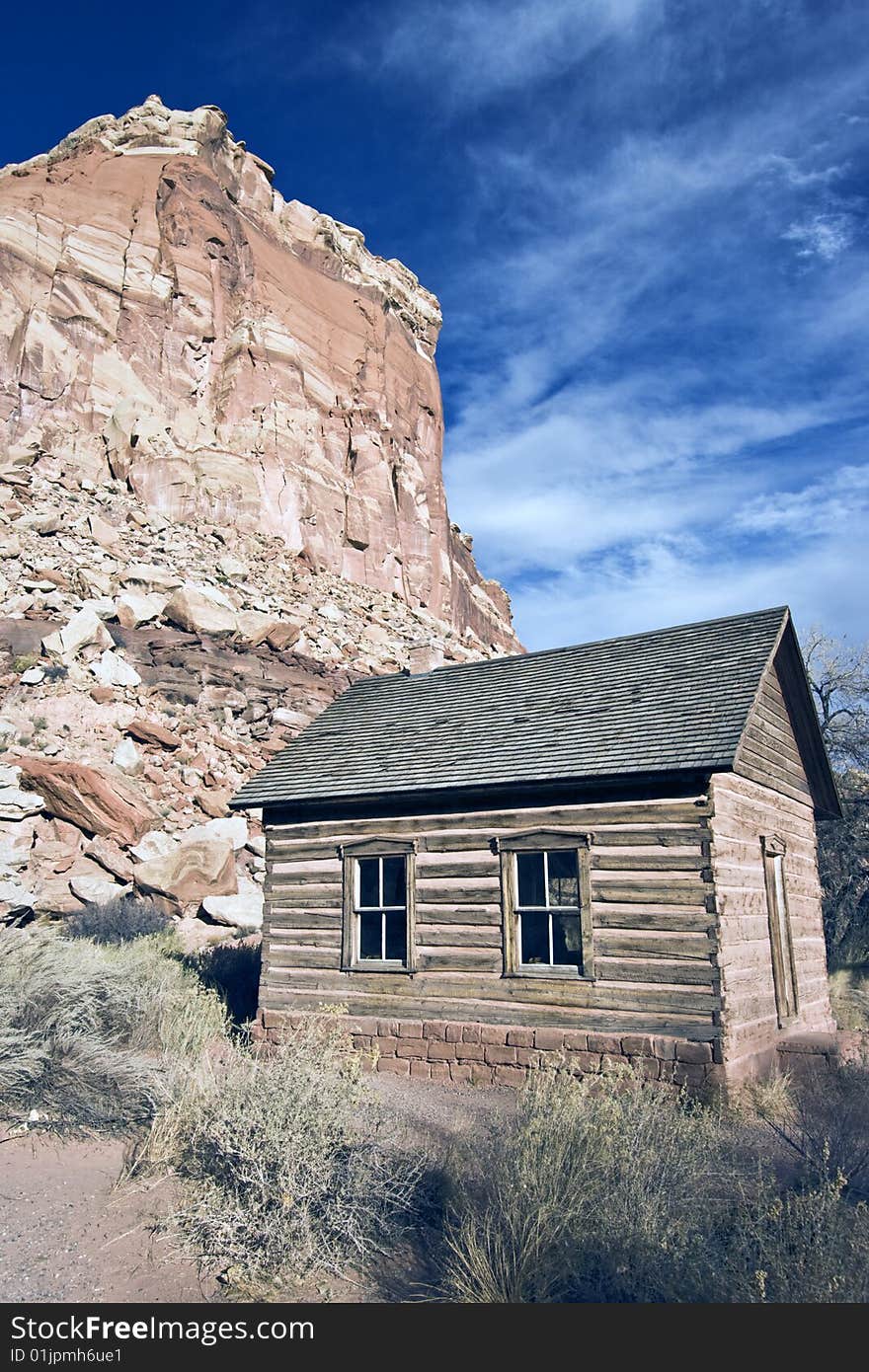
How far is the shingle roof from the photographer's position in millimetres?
10688

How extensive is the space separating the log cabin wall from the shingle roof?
0.53m

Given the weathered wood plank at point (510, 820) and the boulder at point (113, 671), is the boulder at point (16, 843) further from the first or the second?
the weathered wood plank at point (510, 820)

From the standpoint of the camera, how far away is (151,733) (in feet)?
85.0

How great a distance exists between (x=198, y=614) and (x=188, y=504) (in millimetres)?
13116

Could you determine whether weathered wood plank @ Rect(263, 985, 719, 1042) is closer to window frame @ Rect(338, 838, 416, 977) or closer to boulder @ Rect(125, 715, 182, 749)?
window frame @ Rect(338, 838, 416, 977)

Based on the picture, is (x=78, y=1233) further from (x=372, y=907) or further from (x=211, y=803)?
(x=211, y=803)

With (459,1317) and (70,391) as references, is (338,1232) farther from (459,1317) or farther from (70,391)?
(70,391)

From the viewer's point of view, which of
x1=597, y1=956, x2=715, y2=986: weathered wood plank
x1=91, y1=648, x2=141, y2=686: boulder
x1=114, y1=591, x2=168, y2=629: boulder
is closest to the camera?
x1=597, y1=956, x2=715, y2=986: weathered wood plank

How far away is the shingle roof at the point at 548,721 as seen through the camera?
Answer: 35.1ft

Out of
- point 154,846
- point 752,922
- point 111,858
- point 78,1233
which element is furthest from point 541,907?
point 154,846

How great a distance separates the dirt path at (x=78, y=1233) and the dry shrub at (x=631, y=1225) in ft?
6.10

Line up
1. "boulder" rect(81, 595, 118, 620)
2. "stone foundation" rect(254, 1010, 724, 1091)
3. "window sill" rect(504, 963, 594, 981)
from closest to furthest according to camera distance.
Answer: "stone foundation" rect(254, 1010, 724, 1091) → "window sill" rect(504, 963, 594, 981) → "boulder" rect(81, 595, 118, 620)

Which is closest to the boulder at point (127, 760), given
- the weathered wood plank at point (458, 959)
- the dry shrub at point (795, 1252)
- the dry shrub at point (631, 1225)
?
the weathered wood plank at point (458, 959)

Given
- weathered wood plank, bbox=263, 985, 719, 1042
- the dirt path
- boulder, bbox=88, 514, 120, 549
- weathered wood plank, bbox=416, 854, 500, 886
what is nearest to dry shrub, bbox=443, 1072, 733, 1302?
the dirt path
